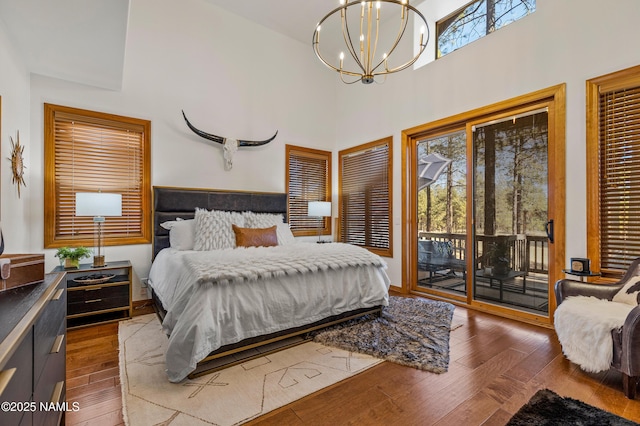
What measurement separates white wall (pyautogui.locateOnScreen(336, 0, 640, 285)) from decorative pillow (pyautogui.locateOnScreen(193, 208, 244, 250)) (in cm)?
242

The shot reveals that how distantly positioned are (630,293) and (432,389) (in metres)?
1.70

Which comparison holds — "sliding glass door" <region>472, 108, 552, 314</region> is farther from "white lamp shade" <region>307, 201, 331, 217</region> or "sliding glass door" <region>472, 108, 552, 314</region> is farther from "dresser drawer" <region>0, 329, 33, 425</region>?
"dresser drawer" <region>0, 329, 33, 425</region>

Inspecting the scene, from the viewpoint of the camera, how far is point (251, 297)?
2262mm

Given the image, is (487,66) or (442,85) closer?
(487,66)

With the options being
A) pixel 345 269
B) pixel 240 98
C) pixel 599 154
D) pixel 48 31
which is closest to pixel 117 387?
pixel 345 269

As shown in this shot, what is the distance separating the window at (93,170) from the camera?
3.25 meters

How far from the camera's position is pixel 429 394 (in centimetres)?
188

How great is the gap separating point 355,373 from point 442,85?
363cm

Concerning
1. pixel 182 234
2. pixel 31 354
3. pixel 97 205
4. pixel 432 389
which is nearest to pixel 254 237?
pixel 182 234

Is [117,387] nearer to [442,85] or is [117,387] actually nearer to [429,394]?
[429,394]

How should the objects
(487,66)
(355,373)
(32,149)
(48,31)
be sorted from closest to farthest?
(355,373) < (48,31) < (32,149) < (487,66)

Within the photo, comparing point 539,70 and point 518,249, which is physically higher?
point 539,70

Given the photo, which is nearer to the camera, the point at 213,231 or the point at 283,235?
the point at 213,231

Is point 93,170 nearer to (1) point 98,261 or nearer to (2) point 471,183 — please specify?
(1) point 98,261
